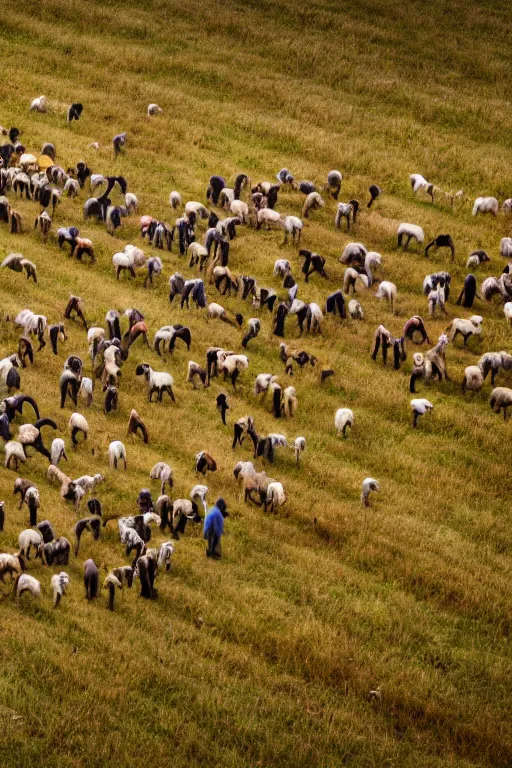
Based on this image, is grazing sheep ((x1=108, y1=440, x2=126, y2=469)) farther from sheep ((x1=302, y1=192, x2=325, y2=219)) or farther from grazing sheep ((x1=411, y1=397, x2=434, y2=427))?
sheep ((x1=302, y1=192, x2=325, y2=219))

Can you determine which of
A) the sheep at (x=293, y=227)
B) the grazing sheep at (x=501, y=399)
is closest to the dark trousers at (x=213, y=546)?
the grazing sheep at (x=501, y=399)

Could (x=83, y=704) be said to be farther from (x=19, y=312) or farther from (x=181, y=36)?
(x=181, y=36)

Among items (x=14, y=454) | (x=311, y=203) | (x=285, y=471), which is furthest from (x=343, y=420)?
(x=311, y=203)

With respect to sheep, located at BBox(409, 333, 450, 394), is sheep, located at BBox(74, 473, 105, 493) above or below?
below

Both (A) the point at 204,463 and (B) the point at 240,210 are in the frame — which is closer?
(A) the point at 204,463

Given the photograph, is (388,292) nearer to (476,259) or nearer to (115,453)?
(476,259)

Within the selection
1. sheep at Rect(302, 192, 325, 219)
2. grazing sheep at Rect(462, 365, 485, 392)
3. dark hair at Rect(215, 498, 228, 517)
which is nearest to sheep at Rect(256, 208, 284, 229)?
sheep at Rect(302, 192, 325, 219)
